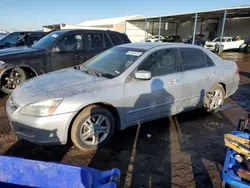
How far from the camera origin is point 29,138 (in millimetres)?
2930

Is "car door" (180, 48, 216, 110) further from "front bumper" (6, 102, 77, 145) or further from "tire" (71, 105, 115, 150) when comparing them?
"front bumper" (6, 102, 77, 145)

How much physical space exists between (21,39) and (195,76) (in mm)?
8637

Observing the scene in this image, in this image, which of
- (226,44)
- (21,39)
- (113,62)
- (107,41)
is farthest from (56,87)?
(226,44)

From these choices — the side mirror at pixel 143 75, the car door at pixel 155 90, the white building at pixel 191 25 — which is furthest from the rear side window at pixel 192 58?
the white building at pixel 191 25

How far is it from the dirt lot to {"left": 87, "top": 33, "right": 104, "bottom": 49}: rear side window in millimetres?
3311

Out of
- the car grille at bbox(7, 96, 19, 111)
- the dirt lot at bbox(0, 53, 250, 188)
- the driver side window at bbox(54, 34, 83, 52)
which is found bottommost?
the dirt lot at bbox(0, 53, 250, 188)

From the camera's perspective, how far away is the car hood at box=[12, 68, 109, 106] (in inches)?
116

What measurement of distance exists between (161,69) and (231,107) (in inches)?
108

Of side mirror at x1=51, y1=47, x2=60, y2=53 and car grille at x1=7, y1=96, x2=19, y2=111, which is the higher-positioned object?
side mirror at x1=51, y1=47, x2=60, y2=53

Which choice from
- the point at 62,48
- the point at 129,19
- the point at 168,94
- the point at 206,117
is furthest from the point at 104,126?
the point at 129,19

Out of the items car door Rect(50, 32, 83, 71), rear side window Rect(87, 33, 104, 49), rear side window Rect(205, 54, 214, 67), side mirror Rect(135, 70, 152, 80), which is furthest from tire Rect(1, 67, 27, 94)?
rear side window Rect(205, 54, 214, 67)

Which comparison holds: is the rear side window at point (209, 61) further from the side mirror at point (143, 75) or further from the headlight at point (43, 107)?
the headlight at point (43, 107)

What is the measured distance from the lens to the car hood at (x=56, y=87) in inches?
116

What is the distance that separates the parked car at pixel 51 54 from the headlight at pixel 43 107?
300cm
